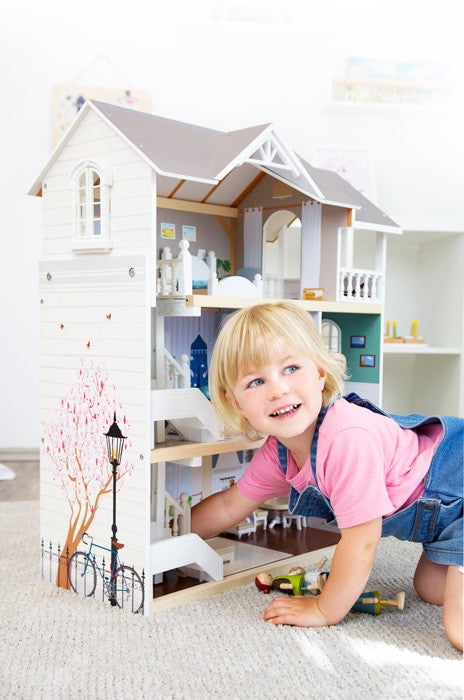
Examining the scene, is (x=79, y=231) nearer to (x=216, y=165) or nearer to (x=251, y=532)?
(x=216, y=165)

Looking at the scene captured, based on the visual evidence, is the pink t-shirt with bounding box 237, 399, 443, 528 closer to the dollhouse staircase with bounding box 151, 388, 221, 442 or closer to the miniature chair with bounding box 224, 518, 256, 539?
the dollhouse staircase with bounding box 151, 388, 221, 442

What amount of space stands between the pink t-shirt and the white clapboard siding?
26 centimetres

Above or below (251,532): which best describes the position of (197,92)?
above

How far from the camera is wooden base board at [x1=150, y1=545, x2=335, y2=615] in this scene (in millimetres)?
1229

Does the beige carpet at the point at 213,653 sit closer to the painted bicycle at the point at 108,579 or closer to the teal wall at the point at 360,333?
the painted bicycle at the point at 108,579

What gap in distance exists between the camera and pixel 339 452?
1.14 metres

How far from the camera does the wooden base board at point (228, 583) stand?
1229 mm

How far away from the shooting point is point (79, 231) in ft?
4.34

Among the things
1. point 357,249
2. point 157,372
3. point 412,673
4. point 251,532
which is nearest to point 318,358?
point 157,372

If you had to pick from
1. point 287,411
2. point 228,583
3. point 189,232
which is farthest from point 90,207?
point 228,583

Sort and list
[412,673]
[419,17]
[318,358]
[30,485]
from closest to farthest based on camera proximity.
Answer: [412,673], [318,358], [30,485], [419,17]

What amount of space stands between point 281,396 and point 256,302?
0.26 meters

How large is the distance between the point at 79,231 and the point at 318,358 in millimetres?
476

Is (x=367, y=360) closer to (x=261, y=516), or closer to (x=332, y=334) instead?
(x=332, y=334)
